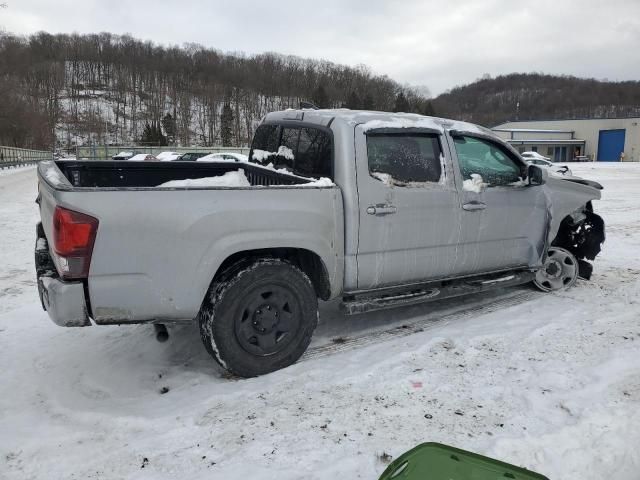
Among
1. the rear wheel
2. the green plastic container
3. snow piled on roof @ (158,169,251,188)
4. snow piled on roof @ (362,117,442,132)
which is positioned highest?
snow piled on roof @ (362,117,442,132)

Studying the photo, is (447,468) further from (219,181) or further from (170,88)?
(170,88)

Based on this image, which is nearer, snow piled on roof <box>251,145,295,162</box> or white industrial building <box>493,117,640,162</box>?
snow piled on roof <box>251,145,295,162</box>

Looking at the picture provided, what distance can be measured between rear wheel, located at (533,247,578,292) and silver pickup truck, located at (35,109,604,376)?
25 cm

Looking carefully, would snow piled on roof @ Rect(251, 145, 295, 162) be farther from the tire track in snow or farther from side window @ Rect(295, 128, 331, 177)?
the tire track in snow

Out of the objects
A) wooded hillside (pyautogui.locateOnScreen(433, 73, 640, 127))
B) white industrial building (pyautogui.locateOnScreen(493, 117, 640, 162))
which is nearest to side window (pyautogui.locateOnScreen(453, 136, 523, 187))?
white industrial building (pyautogui.locateOnScreen(493, 117, 640, 162))

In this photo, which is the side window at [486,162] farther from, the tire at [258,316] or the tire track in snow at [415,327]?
the tire at [258,316]

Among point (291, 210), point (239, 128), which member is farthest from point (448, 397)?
point (239, 128)

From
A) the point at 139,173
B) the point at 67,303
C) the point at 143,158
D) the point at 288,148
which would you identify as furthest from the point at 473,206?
the point at 143,158

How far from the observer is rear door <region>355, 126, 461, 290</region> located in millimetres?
3980

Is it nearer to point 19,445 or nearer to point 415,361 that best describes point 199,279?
point 19,445

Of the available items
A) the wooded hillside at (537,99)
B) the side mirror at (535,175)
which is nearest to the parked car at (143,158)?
the side mirror at (535,175)

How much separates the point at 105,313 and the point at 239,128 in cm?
12242

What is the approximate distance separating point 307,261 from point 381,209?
72 centimetres

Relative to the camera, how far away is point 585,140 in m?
79.4
